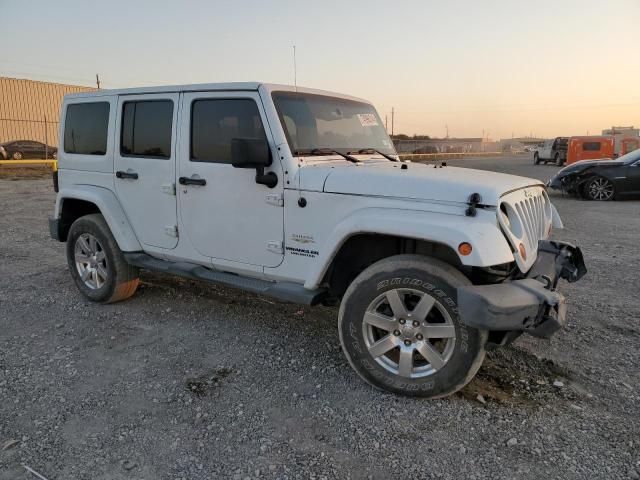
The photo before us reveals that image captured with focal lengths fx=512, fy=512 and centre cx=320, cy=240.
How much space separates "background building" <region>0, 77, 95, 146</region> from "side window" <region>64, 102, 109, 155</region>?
35733 mm

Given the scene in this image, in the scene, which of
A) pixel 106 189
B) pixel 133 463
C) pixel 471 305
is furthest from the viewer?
pixel 106 189

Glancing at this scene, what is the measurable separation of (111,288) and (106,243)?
1.47ft

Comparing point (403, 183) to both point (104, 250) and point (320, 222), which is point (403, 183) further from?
point (104, 250)

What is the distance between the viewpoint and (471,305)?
2885 millimetres

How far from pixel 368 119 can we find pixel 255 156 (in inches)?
65.5

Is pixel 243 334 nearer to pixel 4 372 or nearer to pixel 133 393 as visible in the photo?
pixel 133 393

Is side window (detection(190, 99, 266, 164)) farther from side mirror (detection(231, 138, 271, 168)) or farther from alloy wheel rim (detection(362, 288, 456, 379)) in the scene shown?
alloy wheel rim (detection(362, 288, 456, 379))

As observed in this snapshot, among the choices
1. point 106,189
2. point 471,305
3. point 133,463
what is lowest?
point 133,463

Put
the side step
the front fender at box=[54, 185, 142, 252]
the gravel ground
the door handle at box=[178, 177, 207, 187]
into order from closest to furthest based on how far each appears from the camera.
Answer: the gravel ground → the side step → the door handle at box=[178, 177, 207, 187] → the front fender at box=[54, 185, 142, 252]

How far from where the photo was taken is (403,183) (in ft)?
10.8

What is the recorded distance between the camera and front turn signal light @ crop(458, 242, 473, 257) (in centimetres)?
293

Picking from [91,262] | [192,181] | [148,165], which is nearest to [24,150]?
[91,262]

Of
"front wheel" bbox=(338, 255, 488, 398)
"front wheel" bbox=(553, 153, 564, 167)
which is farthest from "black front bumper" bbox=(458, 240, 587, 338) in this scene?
"front wheel" bbox=(553, 153, 564, 167)

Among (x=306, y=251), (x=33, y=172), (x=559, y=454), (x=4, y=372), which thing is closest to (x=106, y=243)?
(x=4, y=372)
